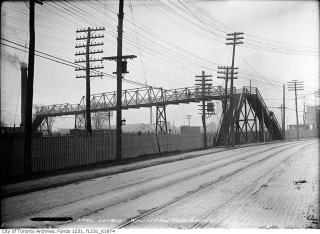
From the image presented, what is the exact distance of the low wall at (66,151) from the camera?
17.0 meters

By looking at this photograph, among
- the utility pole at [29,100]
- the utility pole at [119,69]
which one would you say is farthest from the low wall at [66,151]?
the utility pole at [119,69]

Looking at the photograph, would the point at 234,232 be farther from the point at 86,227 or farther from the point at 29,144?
the point at 29,144

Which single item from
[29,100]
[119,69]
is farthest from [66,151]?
[119,69]

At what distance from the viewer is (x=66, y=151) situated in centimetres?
2084

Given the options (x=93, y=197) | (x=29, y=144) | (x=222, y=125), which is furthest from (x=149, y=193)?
(x=222, y=125)

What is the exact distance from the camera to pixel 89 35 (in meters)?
34.4

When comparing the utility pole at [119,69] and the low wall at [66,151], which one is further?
the utility pole at [119,69]

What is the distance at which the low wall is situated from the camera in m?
17.0

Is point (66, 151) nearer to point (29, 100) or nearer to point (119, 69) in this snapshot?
point (29, 100)

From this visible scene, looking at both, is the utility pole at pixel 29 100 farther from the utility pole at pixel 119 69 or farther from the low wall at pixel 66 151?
the utility pole at pixel 119 69

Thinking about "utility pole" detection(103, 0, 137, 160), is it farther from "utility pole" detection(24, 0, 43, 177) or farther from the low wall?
"utility pole" detection(24, 0, 43, 177)

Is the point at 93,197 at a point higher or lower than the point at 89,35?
lower

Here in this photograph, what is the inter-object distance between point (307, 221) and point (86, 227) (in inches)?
177

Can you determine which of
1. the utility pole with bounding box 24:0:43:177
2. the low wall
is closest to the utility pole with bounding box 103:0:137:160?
the low wall
